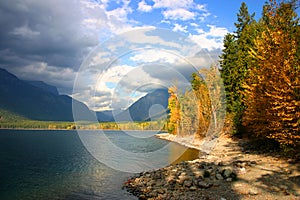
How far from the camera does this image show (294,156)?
19.9 metres

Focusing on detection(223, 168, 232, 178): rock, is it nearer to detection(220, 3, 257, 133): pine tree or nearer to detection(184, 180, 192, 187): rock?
detection(184, 180, 192, 187): rock

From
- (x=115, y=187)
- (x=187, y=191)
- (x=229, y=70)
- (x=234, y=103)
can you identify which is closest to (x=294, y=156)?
(x=187, y=191)

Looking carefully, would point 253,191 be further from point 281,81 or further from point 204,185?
point 281,81

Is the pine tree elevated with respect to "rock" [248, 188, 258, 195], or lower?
elevated

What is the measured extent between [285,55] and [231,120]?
22.0 meters

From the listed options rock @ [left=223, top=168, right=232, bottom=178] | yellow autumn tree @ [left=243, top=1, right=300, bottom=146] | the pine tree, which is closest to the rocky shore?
rock @ [left=223, top=168, right=232, bottom=178]

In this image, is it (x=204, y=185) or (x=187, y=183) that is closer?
(x=204, y=185)

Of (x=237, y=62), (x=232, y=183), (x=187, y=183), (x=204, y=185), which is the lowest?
(x=187, y=183)

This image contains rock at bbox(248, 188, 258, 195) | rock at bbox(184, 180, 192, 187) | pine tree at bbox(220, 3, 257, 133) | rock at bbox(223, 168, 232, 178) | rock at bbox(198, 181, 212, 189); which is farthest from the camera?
pine tree at bbox(220, 3, 257, 133)

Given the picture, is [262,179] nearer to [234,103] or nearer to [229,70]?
[234,103]

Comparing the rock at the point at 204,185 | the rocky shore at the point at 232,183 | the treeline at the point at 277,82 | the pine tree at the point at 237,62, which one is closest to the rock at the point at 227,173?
the rocky shore at the point at 232,183

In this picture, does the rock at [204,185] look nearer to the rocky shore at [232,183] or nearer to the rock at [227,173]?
the rocky shore at [232,183]

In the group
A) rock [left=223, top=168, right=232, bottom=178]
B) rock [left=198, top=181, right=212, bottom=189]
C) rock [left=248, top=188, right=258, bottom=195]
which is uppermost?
rock [left=223, top=168, right=232, bottom=178]

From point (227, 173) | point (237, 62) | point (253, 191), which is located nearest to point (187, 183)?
point (227, 173)
